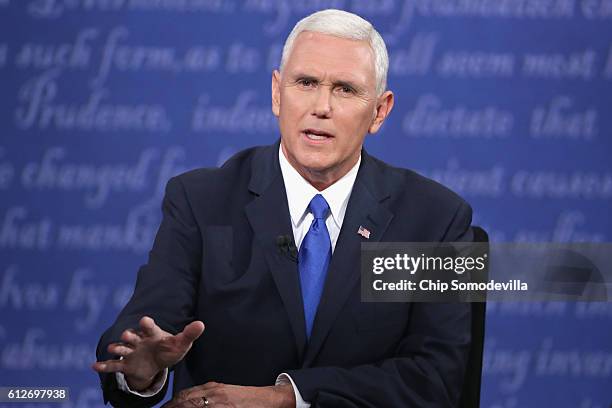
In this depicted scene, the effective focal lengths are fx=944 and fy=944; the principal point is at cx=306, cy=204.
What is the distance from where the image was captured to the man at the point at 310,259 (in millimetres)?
2057

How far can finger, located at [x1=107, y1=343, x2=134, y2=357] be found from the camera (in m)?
1.80

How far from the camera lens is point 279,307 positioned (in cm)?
207

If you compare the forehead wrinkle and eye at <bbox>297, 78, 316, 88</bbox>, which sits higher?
the forehead wrinkle

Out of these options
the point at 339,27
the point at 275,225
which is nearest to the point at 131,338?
the point at 275,225

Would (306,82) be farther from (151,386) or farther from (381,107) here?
Result: (151,386)

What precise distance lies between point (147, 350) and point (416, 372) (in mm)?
607

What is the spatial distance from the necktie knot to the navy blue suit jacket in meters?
0.05

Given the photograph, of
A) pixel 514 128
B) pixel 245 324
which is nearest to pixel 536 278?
pixel 514 128

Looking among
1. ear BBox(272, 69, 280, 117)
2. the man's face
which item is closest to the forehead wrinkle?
the man's face

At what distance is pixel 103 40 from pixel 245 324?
1.51 metres

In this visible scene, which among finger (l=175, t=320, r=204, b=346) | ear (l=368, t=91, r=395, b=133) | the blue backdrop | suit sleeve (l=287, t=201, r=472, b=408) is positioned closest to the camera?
finger (l=175, t=320, r=204, b=346)

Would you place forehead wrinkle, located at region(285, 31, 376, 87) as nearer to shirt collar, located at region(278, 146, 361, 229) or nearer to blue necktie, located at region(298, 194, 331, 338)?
shirt collar, located at region(278, 146, 361, 229)

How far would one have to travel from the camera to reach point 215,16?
126 inches

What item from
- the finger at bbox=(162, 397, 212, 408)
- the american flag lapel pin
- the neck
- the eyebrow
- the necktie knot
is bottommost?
the finger at bbox=(162, 397, 212, 408)
